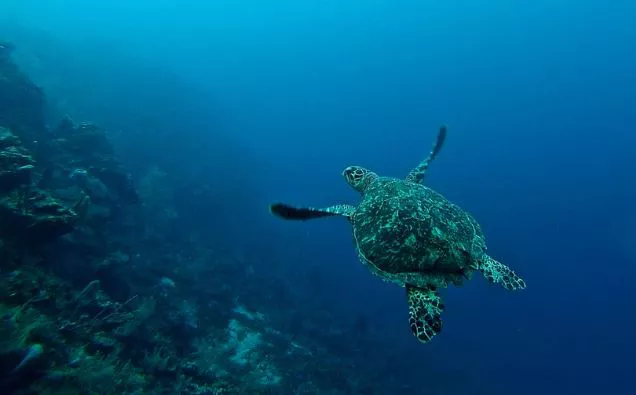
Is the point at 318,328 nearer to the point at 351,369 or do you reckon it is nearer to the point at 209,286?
the point at 351,369

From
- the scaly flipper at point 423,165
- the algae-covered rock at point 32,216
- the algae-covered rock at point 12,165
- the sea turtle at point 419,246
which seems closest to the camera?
the sea turtle at point 419,246

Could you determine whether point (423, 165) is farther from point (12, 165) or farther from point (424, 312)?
point (12, 165)

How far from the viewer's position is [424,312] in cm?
396

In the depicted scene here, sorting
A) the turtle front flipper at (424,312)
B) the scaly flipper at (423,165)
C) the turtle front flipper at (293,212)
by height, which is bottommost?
the turtle front flipper at (424,312)

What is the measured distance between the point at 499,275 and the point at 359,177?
3.01 metres

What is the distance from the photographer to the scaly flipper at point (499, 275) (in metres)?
4.52

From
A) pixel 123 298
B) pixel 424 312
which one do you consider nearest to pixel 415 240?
pixel 424 312

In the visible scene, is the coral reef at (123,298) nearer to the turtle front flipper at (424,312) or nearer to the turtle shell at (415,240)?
the turtle shell at (415,240)

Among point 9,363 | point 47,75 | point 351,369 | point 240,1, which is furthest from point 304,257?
point 240,1

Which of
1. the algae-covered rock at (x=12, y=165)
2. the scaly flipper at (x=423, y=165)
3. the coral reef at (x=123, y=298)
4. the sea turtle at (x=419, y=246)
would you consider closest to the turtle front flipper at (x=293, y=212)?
the sea turtle at (x=419, y=246)

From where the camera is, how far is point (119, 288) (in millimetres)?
9930

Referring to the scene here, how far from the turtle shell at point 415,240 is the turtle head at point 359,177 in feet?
4.68

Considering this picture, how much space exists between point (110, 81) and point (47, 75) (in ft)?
15.4

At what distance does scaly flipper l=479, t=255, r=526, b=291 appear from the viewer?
452 centimetres
